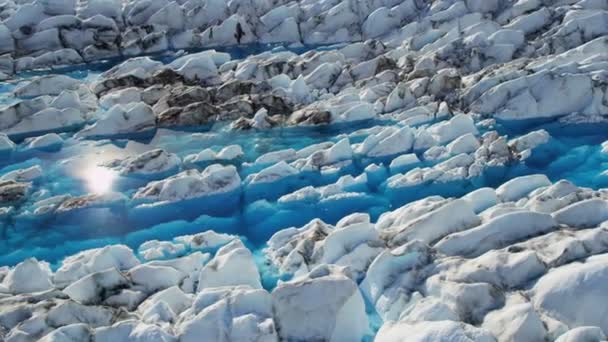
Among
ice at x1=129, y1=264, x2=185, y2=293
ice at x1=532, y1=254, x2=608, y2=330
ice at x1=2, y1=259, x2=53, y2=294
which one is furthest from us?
ice at x1=2, y1=259, x2=53, y2=294

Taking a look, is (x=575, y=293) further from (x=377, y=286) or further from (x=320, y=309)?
(x=320, y=309)

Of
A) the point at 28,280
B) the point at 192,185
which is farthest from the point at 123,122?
the point at 28,280

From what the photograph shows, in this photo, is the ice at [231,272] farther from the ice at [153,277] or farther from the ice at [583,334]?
the ice at [583,334]

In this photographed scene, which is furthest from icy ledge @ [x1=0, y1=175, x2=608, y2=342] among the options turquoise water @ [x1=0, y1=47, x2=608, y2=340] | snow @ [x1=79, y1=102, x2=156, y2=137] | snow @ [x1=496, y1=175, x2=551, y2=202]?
snow @ [x1=79, y1=102, x2=156, y2=137]

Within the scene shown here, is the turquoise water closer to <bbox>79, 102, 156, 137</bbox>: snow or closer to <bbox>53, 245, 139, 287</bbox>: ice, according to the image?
<bbox>79, 102, 156, 137</bbox>: snow

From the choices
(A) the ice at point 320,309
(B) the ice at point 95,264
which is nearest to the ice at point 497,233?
(A) the ice at point 320,309

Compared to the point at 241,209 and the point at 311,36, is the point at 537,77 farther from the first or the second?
the point at 311,36
